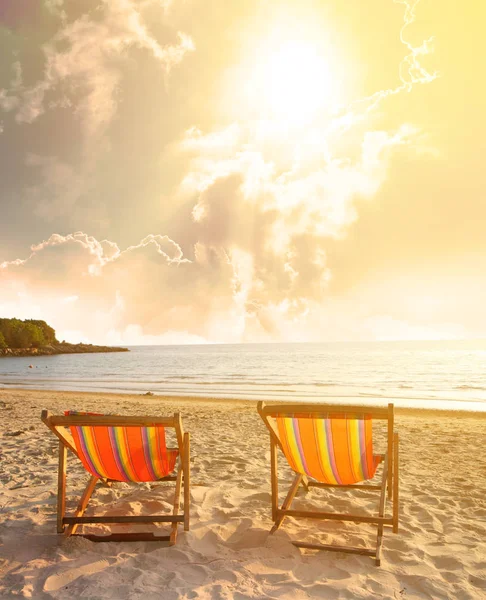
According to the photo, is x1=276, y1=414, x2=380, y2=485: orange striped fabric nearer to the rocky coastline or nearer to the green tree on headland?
the rocky coastline

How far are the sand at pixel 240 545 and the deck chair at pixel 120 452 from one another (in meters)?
0.14

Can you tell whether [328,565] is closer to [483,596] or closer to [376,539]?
[376,539]

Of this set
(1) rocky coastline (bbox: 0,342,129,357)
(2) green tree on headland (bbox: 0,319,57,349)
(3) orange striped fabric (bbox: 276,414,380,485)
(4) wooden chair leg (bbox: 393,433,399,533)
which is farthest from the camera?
(2) green tree on headland (bbox: 0,319,57,349)

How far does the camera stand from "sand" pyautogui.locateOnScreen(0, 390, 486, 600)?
281cm

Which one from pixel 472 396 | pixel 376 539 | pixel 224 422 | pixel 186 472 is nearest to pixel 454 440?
pixel 224 422

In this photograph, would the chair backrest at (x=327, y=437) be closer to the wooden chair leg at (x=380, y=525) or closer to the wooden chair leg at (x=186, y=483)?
the wooden chair leg at (x=380, y=525)

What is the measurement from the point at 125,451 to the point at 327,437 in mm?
1530

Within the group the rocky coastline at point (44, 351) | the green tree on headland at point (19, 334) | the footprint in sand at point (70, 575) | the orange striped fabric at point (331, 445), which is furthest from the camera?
the green tree on headland at point (19, 334)

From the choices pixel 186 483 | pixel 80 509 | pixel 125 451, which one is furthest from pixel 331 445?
pixel 80 509

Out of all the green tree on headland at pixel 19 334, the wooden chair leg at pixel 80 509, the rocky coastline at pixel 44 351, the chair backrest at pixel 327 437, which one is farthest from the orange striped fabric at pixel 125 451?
the green tree on headland at pixel 19 334

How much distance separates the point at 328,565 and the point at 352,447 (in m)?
0.81

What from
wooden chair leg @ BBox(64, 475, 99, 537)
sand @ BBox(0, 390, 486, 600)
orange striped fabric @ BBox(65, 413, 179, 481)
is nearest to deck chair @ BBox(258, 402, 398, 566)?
sand @ BBox(0, 390, 486, 600)

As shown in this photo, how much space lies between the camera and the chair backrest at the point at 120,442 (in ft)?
10.8

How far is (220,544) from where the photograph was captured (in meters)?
3.41
